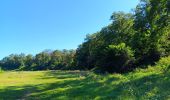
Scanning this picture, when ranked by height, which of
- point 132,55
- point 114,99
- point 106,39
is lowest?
point 114,99

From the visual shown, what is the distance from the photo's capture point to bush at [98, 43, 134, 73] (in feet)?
209

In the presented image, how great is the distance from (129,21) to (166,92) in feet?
251

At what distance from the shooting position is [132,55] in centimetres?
6550

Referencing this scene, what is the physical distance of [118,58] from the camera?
2518 inches

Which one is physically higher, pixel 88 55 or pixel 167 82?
pixel 88 55

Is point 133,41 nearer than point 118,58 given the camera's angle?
No

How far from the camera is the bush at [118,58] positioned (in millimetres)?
63812

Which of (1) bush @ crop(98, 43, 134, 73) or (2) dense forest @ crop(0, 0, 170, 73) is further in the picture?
(1) bush @ crop(98, 43, 134, 73)

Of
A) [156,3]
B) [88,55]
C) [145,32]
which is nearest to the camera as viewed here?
[156,3]

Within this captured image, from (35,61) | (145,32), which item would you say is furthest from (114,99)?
(35,61)

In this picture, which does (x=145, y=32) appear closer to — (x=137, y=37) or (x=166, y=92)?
(x=137, y=37)

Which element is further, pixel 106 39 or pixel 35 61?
pixel 35 61

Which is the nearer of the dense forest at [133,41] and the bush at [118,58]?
the dense forest at [133,41]

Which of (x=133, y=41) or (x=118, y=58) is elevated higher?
(x=133, y=41)
